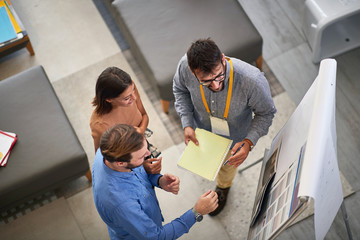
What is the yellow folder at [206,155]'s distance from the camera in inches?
97.5

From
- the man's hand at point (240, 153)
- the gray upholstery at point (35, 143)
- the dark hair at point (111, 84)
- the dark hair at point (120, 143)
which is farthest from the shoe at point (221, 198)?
the dark hair at point (120, 143)

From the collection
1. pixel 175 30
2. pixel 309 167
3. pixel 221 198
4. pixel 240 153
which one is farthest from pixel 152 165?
pixel 175 30

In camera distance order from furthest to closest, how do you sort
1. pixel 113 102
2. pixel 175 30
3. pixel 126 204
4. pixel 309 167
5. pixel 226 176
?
pixel 175 30 → pixel 226 176 → pixel 113 102 → pixel 126 204 → pixel 309 167

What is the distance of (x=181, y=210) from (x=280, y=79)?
150 cm

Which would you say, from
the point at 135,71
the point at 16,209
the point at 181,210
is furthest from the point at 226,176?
the point at 16,209

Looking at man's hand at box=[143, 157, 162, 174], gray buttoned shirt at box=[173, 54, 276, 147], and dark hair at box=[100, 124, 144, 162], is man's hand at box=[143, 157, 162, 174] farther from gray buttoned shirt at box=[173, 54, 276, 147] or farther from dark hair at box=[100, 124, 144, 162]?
dark hair at box=[100, 124, 144, 162]

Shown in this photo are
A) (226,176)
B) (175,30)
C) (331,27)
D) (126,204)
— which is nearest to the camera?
(126,204)

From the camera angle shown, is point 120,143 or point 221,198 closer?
point 120,143

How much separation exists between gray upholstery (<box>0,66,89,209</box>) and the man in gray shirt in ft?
3.43

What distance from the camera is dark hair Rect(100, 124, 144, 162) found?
192 cm

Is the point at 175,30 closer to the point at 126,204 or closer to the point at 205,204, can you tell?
the point at 205,204

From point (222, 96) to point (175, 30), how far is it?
58.9 inches

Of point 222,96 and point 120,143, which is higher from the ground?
point 120,143

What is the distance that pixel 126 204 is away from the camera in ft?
6.73
